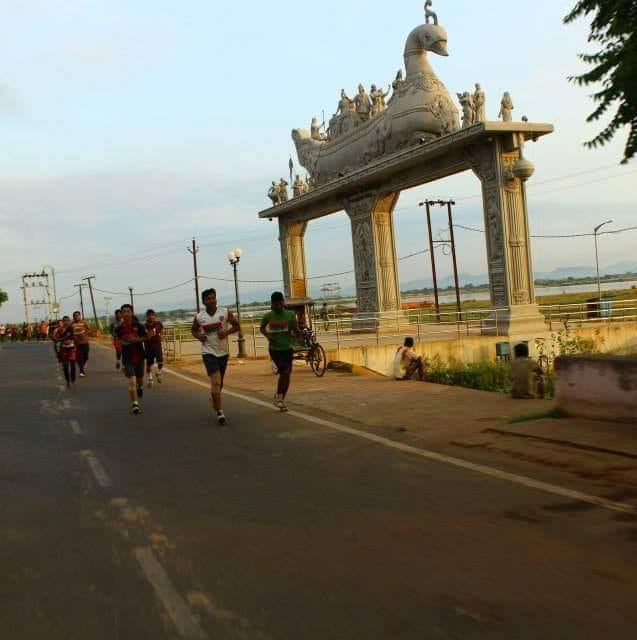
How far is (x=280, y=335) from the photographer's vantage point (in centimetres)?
1182

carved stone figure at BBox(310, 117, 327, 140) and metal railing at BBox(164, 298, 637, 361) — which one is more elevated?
carved stone figure at BBox(310, 117, 327, 140)

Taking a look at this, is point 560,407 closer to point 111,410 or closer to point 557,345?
point 111,410

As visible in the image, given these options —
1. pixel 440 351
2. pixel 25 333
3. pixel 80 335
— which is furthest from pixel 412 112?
pixel 25 333

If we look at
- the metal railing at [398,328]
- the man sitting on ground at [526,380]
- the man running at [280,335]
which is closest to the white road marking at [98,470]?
the man running at [280,335]

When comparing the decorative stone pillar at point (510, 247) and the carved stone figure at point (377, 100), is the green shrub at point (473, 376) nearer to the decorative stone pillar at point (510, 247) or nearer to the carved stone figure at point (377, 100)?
the decorative stone pillar at point (510, 247)

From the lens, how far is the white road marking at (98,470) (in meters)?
7.37

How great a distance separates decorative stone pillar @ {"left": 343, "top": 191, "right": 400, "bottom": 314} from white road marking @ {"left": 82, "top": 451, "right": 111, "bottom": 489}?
2449cm

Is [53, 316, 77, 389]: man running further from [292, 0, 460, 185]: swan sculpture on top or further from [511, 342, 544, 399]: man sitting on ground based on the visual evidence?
[292, 0, 460, 185]: swan sculpture on top

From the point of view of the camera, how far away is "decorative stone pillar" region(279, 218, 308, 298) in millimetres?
40375

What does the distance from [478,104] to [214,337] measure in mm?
19006

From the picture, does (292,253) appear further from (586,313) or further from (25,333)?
(25,333)

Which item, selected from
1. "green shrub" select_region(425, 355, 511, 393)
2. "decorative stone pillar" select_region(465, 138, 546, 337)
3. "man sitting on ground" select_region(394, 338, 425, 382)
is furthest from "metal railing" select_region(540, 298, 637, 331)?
"man sitting on ground" select_region(394, 338, 425, 382)

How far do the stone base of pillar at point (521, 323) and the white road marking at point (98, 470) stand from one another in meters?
19.3

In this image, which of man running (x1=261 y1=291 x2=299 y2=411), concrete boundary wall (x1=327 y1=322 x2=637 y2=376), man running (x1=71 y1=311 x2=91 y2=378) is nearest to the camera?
man running (x1=261 y1=291 x2=299 y2=411)
